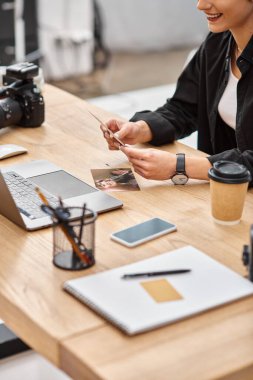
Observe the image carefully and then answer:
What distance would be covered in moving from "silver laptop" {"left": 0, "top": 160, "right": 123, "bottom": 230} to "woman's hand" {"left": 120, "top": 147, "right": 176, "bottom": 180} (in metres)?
0.13

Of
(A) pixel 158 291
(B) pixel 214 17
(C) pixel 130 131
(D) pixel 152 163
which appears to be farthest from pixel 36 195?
(B) pixel 214 17

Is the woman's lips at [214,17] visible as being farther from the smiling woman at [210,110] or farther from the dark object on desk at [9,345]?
the dark object on desk at [9,345]

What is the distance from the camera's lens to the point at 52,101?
2.77m

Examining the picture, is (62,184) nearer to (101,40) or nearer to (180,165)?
(180,165)

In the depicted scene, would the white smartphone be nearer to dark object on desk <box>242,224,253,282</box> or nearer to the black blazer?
dark object on desk <box>242,224,253,282</box>

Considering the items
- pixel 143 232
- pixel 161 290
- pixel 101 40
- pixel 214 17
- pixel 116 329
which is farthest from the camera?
pixel 101 40

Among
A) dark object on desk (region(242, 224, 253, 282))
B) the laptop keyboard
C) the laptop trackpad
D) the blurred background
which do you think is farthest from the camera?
the blurred background

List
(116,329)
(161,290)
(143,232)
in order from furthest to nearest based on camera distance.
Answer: (143,232) < (161,290) < (116,329)

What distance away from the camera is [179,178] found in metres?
2.07

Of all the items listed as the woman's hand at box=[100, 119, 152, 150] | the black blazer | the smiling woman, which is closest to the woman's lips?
the smiling woman

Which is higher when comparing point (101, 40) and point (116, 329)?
point (116, 329)

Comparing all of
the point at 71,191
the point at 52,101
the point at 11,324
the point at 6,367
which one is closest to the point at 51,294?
the point at 11,324

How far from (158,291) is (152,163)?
58 cm

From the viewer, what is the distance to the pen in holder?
159 centimetres
